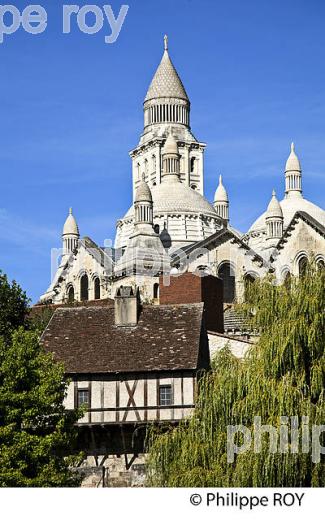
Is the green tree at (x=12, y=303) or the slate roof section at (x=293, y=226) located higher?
the slate roof section at (x=293, y=226)

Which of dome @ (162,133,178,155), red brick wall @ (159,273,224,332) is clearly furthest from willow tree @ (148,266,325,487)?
dome @ (162,133,178,155)

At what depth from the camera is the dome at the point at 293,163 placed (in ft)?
380

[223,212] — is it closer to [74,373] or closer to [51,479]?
[74,373]

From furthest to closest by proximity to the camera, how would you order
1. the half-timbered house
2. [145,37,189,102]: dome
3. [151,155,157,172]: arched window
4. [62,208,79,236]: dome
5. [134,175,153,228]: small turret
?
[151,155,157,172]: arched window
[145,37,189,102]: dome
[62,208,79,236]: dome
[134,175,153,228]: small turret
the half-timbered house

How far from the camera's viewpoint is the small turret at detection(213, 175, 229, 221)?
120625 mm

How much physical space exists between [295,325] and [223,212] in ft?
274

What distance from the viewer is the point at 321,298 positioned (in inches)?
1510

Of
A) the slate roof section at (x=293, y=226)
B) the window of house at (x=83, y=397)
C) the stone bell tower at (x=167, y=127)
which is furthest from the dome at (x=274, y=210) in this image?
the window of house at (x=83, y=397)

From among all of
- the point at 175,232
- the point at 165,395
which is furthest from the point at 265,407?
the point at 175,232

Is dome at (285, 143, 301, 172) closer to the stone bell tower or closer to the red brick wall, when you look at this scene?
the stone bell tower

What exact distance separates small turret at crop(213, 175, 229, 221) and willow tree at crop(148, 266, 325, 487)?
80983mm

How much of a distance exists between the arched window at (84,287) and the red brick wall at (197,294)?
39148 millimetres

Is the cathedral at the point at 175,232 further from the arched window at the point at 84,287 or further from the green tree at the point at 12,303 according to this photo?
the green tree at the point at 12,303
